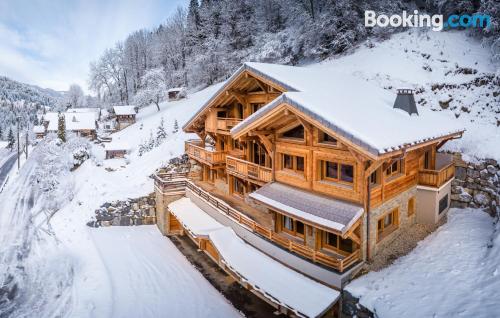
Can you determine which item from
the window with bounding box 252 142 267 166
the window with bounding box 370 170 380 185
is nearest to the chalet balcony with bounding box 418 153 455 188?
the window with bounding box 370 170 380 185

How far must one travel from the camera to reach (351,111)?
1423 cm

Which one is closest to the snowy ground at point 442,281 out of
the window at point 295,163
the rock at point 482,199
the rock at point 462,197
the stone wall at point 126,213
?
the rock at point 482,199

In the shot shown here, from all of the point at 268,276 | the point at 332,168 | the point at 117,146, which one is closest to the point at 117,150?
the point at 117,146

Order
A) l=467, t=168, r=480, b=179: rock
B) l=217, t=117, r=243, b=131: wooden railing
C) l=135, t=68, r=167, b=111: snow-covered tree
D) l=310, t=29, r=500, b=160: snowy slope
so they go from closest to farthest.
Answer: l=467, t=168, r=480, b=179: rock → l=310, t=29, r=500, b=160: snowy slope → l=217, t=117, r=243, b=131: wooden railing → l=135, t=68, r=167, b=111: snow-covered tree

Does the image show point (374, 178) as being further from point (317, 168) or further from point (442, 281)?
point (442, 281)

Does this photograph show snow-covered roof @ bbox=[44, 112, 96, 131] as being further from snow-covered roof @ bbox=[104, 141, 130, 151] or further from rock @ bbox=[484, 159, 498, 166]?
rock @ bbox=[484, 159, 498, 166]

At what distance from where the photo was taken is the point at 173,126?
4462 cm

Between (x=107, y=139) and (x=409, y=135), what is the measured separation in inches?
2012

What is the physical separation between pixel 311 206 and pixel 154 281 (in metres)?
11.3

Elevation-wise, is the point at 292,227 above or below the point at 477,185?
below

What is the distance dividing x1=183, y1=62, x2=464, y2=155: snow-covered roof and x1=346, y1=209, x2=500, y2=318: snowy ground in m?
5.08

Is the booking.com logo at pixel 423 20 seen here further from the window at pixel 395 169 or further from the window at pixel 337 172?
the window at pixel 337 172

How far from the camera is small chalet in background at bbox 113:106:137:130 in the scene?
59781mm

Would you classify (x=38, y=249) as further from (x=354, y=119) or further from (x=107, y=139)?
(x=107, y=139)
